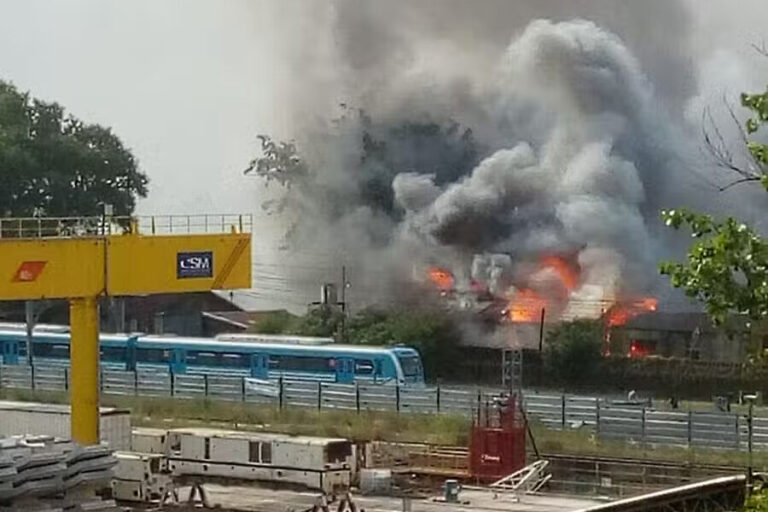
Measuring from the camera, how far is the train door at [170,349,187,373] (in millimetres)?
38506

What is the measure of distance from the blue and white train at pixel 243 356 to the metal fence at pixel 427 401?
1.21 metres

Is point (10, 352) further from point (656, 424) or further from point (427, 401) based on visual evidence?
point (656, 424)

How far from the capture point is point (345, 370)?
3588 centimetres

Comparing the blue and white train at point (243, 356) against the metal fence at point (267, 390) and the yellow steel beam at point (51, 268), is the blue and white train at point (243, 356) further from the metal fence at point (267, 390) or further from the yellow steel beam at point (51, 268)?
the yellow steel beam at point (51, 268)

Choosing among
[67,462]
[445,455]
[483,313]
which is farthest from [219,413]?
[483,313]

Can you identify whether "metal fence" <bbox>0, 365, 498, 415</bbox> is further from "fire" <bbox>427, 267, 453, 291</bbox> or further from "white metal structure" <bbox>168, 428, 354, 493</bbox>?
"fire" <bbox>427, 267, 453, 291</bbox>

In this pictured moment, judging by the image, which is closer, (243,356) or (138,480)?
(138,480)

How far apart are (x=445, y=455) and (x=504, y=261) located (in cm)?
2297

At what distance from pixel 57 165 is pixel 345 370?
24.1 metres

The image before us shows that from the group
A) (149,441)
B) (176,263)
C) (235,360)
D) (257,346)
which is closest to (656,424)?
(149,441)

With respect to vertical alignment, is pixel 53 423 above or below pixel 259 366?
below

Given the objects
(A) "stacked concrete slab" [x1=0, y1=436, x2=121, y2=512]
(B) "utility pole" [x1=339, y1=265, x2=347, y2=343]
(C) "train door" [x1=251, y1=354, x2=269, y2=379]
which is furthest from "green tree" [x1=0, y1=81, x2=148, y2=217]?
(A) "stacked concrete slab" [x1=0, y1=436, x2=121, y2=512]

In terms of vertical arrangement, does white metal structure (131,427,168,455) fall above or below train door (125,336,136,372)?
below

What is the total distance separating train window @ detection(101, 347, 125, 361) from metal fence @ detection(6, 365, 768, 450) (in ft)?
5.75
